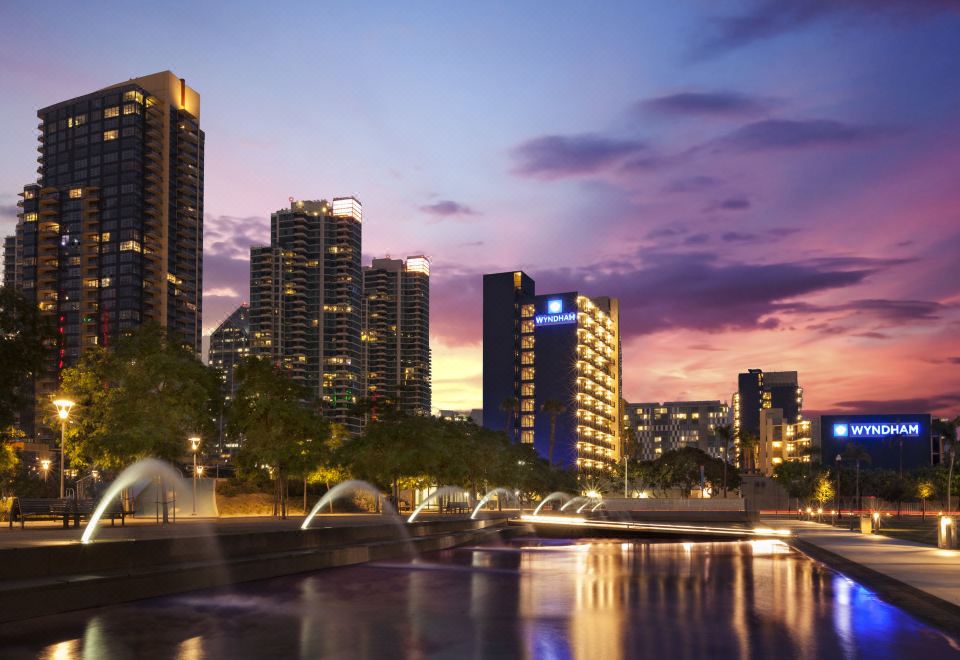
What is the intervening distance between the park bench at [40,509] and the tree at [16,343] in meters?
8.51

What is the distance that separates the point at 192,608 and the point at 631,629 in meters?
7.08

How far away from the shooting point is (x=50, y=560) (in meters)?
16.0

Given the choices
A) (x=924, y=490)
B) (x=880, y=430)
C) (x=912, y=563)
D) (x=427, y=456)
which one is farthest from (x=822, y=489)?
(x=912, y=563)

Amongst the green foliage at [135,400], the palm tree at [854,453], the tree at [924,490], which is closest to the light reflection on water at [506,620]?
the green foliage at [135,400]

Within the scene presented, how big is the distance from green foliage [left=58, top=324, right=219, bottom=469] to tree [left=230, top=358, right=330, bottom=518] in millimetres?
5778

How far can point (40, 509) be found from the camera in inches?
1342

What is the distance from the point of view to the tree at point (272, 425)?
50.2 metres

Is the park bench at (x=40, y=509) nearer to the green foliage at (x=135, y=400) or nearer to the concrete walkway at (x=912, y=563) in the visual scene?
the green foliage at (x=135, y=400)

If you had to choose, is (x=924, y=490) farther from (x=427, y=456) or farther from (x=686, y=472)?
(x=427, y=456)

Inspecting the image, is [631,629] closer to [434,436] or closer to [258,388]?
[258,388]

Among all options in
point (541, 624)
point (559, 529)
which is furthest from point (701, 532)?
point (541, 624)

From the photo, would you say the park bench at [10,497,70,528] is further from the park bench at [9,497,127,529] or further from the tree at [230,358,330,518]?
the tree at [230,358,330,518]

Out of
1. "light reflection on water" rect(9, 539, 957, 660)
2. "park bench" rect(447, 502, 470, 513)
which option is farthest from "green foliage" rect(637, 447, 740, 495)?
"light reflection on water" rect(9, 539, 957, 660)

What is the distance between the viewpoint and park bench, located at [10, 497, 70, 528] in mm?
31867
